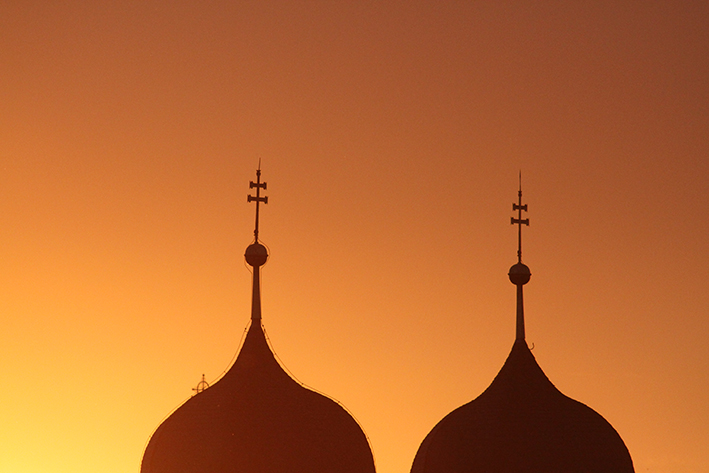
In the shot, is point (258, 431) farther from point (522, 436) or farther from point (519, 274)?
point (519, 274)

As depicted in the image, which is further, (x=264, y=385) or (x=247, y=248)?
(x=247, y=248)

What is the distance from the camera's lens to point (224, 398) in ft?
199

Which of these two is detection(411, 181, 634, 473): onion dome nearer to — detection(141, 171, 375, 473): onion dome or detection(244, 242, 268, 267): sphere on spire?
detection(141, 171, 375, 473): onion dome

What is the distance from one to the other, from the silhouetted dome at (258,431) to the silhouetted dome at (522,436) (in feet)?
9.51

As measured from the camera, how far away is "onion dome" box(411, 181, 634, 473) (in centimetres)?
6016

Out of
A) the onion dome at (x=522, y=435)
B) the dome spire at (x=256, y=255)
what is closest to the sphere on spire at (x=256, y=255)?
the dome spire at (x=256, y=255)

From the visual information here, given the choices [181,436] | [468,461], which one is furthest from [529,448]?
[181,436]

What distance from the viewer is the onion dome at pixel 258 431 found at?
5944cm

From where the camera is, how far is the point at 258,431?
59656mm

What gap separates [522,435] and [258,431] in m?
8.79

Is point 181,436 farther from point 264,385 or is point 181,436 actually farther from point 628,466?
point 628,466

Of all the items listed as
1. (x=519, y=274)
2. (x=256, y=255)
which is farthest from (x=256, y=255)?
(x=519, y=274)

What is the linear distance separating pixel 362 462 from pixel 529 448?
564 cm

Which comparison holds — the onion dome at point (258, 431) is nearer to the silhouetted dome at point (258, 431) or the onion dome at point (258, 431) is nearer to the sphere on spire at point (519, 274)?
the silhouetted dome at point (258, 431)
